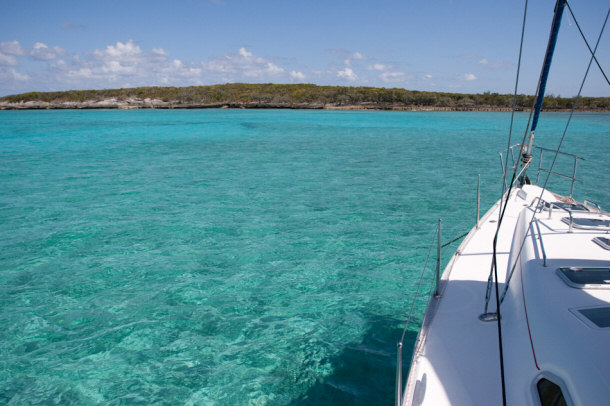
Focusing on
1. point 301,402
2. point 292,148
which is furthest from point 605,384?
point 292,148

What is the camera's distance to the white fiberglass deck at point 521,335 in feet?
8.67

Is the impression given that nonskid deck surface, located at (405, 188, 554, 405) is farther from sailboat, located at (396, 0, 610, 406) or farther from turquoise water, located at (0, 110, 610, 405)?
turquoise water, located at (0, 110, 610, 405)

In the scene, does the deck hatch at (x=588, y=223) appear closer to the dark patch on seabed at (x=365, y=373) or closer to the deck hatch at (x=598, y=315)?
the deck hatch at (x=598, y=315)

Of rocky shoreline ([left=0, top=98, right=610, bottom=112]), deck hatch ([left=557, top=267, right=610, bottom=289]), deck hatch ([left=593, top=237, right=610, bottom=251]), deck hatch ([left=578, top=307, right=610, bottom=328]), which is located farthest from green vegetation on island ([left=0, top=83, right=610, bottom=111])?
deck hatch ([left=578, top=307, right=610, bottom=328])

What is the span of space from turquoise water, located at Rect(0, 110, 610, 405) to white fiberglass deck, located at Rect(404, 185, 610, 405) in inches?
58.0

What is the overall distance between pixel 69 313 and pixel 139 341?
1.69 m

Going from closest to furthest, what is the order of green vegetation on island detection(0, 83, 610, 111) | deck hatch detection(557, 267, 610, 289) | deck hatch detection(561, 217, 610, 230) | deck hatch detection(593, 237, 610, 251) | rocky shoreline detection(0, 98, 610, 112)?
deck hatch detection(557, 267, 610, 289)
deck hatch detection(593, 237, 610, 251)
deck hatch detection(561, 217, 610, 230)
green vegetation on island detection(0, 83, 610, 111)
rocky shoreline detection(0, 98, 610, 112)

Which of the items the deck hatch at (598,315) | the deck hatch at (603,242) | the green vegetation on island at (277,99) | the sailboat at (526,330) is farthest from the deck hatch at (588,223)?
the green vegetation on island at (277,99)

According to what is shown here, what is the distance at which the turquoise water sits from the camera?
4988mm

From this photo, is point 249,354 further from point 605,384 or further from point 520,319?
point 605,384

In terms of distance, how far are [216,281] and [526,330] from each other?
5.70m

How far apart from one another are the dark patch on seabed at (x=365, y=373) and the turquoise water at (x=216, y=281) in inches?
0.8

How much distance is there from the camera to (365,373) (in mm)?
4977

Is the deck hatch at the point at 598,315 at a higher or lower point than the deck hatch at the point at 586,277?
lower
